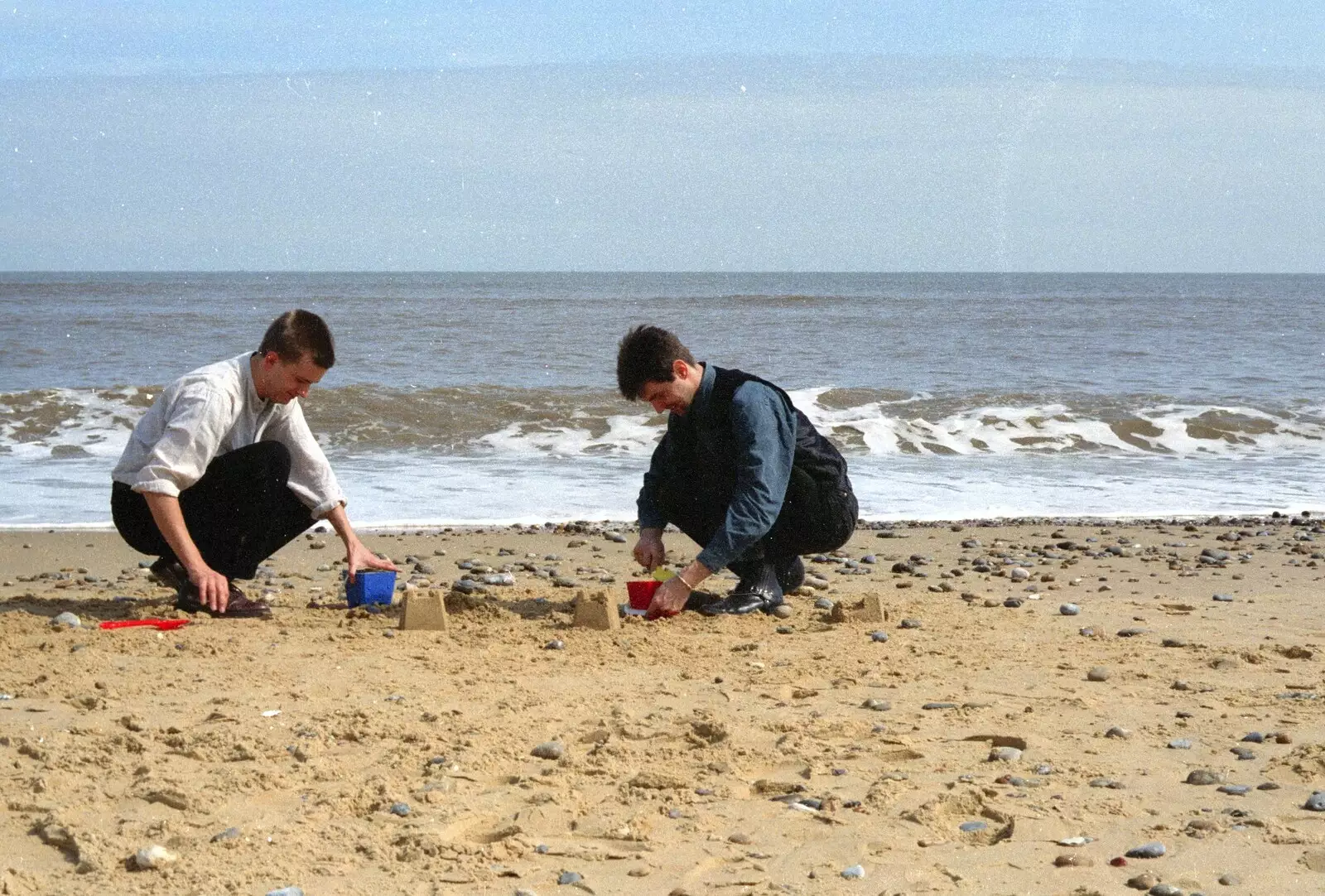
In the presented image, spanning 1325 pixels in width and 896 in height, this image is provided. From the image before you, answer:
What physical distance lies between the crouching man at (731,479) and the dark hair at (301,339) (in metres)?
0.99

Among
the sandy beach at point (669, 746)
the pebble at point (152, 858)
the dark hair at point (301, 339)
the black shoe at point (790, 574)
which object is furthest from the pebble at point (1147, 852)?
the dark hair at point (301, 339)

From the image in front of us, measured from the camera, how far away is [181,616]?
5000 mm

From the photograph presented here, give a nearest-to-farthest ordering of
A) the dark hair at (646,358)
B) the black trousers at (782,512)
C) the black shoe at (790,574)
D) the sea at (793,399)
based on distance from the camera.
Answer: the dark hair at (646,358), the black trousers at (782,512), the black shoe at (790,574), the sea at (793,399)

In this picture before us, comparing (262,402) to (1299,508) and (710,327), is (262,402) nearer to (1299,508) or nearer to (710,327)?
(1299,508)

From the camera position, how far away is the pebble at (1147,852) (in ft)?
9.10

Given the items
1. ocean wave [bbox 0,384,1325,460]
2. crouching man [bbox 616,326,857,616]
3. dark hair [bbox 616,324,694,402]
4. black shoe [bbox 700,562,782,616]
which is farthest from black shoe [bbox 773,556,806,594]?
ocean wave [bbox 0,384,1325,460]

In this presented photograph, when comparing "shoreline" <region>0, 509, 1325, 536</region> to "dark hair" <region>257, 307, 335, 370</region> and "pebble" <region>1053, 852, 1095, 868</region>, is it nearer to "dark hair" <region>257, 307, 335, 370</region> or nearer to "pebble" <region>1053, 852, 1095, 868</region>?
"dark hair" <region>257, 307, 335, 370</region>

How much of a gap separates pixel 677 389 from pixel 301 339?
128 cm

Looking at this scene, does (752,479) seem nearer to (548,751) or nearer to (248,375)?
(548,751)

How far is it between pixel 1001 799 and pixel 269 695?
2.05 metres

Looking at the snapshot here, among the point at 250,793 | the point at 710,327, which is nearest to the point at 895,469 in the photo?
the point at 250,793

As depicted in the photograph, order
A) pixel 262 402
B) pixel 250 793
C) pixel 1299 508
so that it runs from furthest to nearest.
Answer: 1. pixel 1299 508
2. pixel 262 402
3. pixel 250 793

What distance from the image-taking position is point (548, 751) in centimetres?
340

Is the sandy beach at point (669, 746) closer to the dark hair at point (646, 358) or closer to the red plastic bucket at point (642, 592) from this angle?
the red plastic bucket at point (642, 592)
